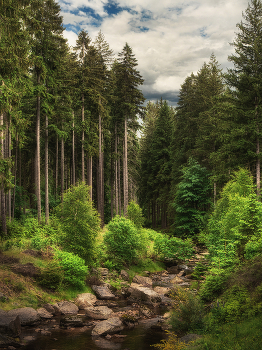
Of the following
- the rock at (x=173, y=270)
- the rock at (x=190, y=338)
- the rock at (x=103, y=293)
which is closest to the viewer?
the rock at (x=190, y=338)

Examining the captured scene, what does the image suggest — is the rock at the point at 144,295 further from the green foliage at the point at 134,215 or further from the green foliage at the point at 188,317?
the green foliage at the point at 134,215

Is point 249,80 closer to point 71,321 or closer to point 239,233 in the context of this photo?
point 239,233

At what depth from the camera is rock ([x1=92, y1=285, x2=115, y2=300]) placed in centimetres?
1527

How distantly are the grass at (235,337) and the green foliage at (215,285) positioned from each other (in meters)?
2.46

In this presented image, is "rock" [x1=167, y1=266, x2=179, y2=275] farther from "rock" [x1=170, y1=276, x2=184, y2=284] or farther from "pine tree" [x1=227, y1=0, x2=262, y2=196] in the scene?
"pine tree" [x1=227, y1=0, x2=262, y2=196]

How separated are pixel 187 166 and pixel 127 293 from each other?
19.8m

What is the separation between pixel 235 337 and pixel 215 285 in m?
3.48

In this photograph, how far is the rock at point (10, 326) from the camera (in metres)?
9.81

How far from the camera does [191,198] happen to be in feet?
98.9

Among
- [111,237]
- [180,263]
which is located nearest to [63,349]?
[111,237]

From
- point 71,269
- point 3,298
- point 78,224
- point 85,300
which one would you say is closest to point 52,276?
point 71,269

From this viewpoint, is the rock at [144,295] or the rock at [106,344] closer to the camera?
the rock at [106,344]

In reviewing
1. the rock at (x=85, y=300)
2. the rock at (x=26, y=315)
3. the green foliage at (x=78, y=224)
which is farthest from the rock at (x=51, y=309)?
the green foliage at (x=78, y=224)

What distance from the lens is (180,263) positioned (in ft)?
81.3
